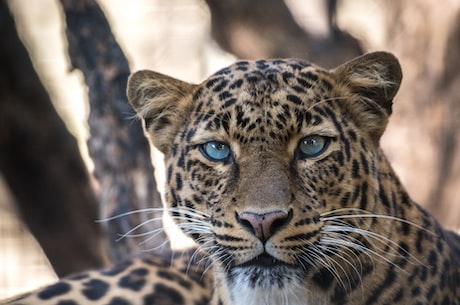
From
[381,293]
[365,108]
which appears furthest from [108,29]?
[381,293]

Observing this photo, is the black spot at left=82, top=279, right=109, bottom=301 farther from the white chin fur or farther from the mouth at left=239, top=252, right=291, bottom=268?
the mouth at left=239, top=252, right=291, bottom=268

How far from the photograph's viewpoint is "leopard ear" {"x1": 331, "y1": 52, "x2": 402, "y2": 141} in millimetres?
4043

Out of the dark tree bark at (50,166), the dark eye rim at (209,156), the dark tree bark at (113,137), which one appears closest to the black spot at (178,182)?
the dark eye rim at (209,156)

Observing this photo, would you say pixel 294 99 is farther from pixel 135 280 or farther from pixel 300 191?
pixel 135 280

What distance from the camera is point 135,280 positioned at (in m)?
4.94

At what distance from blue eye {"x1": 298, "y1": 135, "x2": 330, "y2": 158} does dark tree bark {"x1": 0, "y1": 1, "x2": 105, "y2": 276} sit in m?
3.87

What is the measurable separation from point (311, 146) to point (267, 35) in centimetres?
497

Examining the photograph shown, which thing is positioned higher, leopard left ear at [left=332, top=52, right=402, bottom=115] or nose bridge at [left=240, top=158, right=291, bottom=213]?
leopard left ear at [left=332, top=52, right=402, bottom=115]

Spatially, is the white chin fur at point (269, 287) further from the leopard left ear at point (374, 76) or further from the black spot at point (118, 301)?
the black spot at point (118, 301)

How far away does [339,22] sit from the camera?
941 centimetres

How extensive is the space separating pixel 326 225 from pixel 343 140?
41 cm

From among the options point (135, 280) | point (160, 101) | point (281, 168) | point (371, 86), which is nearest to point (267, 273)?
point (281, 168)

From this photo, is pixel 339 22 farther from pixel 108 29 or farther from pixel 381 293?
pixel 381 293

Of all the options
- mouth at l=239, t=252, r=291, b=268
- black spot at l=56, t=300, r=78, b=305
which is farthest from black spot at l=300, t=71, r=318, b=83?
black spot at l=56, t=300, r=78, b=305
